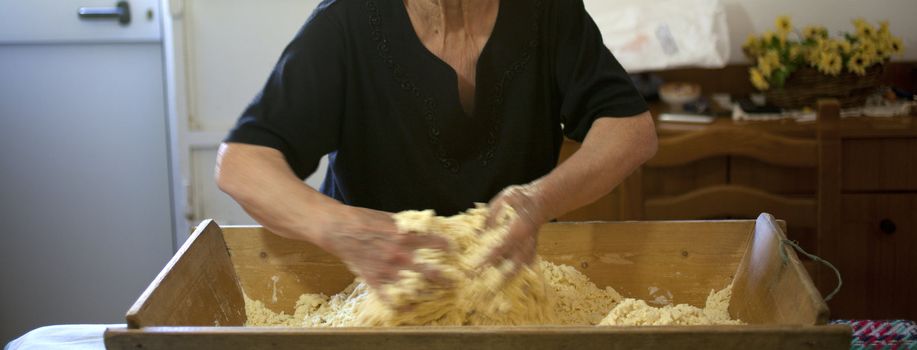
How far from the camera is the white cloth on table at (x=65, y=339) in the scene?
150cm

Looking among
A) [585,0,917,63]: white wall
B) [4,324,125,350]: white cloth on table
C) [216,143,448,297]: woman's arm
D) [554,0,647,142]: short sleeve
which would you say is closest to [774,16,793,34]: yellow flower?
[585,0,917,63]: white wall

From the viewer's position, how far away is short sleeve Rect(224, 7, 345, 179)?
4.96ft

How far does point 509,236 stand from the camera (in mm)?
1295

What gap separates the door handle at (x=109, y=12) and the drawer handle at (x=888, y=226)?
235 cm

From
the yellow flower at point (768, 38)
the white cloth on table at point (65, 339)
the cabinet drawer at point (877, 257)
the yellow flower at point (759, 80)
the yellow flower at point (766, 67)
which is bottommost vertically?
the cabinet drawer at point (877, 257)

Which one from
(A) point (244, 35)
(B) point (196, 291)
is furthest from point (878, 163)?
(B) point (196, 291)

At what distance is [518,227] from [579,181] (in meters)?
0.20

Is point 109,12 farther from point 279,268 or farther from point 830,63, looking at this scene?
point 830,63

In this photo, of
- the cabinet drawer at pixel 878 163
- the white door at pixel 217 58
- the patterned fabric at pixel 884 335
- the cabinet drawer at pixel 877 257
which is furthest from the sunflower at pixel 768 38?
the patterned fabric at pixel 884 335

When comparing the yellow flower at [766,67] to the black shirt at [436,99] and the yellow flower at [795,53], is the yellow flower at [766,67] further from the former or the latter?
the black shirt at [436,99]

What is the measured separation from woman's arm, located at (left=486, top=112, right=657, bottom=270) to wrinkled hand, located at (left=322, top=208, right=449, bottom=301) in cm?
9

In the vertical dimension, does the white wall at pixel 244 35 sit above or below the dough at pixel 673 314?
above

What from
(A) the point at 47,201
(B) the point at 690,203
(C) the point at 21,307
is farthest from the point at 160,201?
(B) the point at 690,203

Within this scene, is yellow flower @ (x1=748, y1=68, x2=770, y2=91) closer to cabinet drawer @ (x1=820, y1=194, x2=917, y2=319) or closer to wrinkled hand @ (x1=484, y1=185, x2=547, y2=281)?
cabinet drawer @ (x1=820, y1=194, x2=917, y2=319)
